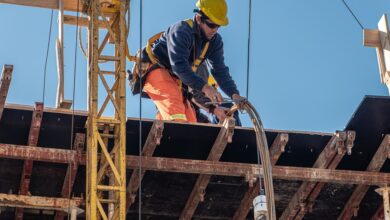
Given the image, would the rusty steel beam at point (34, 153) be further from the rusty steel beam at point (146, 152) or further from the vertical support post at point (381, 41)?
the vertical support post at point (381, 41)

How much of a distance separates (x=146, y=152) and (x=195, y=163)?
0.73 metres

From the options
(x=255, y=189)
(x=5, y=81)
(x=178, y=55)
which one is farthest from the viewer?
(x=255, y=189)

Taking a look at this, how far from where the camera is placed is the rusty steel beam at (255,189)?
14664 mm

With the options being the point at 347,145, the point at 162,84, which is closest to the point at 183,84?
the point at 162,84

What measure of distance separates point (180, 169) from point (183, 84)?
5.40 feet

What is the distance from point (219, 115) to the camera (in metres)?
15.8

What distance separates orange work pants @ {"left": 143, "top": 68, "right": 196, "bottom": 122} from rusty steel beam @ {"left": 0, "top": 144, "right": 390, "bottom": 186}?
2.51ft

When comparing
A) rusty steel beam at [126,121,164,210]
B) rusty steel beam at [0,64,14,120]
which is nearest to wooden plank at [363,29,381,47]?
rusty steel beam at [126,121,164,210]

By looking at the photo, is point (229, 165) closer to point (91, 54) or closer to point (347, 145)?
point (347, 145)

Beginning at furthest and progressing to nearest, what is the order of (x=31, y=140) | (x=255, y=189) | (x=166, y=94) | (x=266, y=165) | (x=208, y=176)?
(x=255, y=189) < (x=166, y=94) < (x=208, y=176) < (x=31, y=140) < (x=266, y=165)

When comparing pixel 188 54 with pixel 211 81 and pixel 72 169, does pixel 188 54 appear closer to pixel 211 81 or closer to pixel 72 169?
pixel 211 81

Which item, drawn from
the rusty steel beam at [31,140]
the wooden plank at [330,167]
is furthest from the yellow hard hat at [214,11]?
the rusty steel beam at [31,140]

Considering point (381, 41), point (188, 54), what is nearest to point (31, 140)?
point (188, 54)

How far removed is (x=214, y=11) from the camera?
15.5 meters
